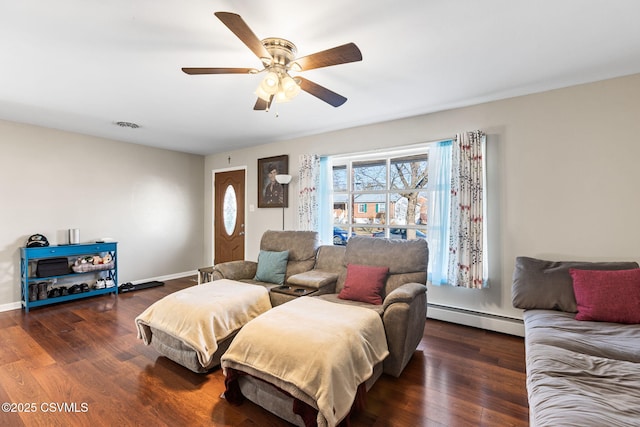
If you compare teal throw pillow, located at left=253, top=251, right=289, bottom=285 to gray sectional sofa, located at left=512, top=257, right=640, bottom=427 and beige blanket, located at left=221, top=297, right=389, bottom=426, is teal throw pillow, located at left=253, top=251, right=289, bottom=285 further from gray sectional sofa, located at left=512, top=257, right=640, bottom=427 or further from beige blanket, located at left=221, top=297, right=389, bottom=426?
gray sectional sofa, located at left=512, top=257, right=640, bottom=427

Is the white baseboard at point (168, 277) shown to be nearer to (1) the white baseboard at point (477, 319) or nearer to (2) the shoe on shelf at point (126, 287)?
(2) the shoe on shelf at point (126, 287)

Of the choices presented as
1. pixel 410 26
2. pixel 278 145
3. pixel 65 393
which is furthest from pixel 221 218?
pixel 410 26

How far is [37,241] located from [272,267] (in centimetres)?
317

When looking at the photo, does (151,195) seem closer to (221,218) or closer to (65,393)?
(221,218)

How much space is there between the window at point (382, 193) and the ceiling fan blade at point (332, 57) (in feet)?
6.71

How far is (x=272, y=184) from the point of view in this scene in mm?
4750

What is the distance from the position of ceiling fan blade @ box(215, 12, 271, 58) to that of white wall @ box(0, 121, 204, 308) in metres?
4.03

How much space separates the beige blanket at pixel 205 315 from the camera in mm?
2092

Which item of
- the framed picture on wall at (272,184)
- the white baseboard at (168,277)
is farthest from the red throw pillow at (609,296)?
the white baseboard at (168,277)

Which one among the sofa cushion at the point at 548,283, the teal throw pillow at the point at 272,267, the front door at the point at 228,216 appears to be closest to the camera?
the sofa cushion at the point at 548,283

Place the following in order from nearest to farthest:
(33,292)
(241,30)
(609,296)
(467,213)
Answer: (241,30) → (609,296) → (467,213) → (33,292)

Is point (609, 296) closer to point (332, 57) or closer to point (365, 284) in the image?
point (365, 284)

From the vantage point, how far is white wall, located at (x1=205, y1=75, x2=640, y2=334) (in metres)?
2.46

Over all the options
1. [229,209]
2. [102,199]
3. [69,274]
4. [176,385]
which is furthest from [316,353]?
[102,199]
